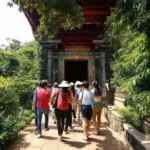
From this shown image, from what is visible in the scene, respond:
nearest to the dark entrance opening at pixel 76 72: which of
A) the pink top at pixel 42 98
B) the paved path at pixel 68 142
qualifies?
the paved path at pixel 68 142

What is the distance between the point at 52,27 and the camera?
22.7ft

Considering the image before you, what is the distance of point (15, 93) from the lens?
9961mm

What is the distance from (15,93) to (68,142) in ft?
14.8

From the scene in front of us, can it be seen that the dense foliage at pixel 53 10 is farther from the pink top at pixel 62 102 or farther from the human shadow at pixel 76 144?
the human shadow at pixel 76 144

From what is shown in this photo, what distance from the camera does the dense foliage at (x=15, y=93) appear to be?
6698 millimetres

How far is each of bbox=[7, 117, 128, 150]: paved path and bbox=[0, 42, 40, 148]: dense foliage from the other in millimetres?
371

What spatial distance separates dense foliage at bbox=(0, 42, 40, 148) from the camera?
6.70 meters

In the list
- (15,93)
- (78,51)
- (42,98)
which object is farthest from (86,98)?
(78,51)

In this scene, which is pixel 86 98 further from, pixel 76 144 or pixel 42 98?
pixel 42 98

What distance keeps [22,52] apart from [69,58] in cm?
1674

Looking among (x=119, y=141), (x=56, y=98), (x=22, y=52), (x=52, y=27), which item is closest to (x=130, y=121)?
(x=119, y=141)

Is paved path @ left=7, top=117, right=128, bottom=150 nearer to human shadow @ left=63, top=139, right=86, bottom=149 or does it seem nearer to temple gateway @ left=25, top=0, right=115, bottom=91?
human shadow @ left=63, top=139, right=86, bottom=149

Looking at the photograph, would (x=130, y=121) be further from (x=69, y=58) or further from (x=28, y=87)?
(x=28, y=87)

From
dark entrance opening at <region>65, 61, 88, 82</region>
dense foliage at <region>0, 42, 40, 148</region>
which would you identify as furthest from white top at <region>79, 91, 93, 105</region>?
dark entrance opening at <region>65, 61, 88, 82</region>
